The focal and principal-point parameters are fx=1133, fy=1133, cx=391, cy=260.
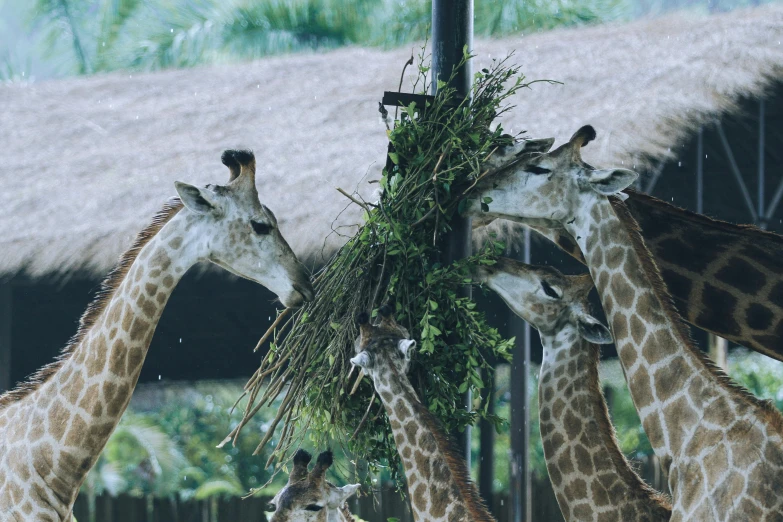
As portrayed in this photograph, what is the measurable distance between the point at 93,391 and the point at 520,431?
16.9ft

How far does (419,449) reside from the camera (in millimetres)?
3918

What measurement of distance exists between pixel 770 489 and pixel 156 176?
23.0 feet

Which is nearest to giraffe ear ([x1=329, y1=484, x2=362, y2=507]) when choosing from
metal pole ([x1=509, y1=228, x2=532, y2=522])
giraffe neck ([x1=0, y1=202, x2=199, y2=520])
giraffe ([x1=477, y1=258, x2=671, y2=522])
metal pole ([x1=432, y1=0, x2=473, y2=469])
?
metal pole ([x1=432, y1=0, x2=473, y2=469])

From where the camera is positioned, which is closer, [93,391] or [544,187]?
[544,187]

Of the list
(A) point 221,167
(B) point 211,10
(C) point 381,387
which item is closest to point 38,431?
(C) point 381,387

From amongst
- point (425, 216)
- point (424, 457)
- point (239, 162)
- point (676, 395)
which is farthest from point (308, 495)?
point (676, 395)

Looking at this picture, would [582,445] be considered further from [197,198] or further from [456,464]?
[197,198]

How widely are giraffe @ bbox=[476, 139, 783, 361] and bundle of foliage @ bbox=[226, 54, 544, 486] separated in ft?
1.43

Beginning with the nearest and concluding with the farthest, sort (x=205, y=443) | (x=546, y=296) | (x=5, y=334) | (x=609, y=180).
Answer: (x=609, y=180) < (x=546, y=296) < (x=5, y=334) < (x=205, y=443)

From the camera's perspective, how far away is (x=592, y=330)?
4445 millimetres

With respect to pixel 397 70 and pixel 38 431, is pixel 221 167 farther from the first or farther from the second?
pixel 38 431

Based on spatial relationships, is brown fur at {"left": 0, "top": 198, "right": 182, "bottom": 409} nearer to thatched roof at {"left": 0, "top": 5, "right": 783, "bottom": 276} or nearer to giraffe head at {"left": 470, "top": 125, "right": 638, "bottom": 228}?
giraffe head at {"left": 470, "top": 125, "right": 638, "bottom": 228}

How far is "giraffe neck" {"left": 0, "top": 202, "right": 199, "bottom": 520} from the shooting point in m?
4.48

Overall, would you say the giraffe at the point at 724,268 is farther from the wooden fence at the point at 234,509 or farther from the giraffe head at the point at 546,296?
the wooden fence at the point at 234,509
